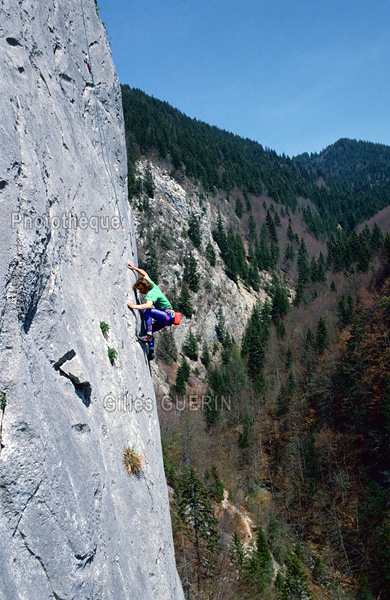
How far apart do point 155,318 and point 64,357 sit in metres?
4.95

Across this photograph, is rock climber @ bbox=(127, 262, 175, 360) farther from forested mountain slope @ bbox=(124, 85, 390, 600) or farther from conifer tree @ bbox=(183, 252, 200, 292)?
conifer tree @ bbox=(183, 252, 200, 292)

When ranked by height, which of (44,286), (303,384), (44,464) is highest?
(44,286)

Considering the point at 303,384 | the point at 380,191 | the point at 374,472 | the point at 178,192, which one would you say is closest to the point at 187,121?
the point at 178,192

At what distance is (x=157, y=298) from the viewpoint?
416 inches

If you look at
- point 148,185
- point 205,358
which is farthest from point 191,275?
point 148,185

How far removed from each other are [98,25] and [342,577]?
46.0 meters

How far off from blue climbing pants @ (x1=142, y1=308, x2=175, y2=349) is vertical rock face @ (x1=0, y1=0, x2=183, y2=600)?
69 centimetres

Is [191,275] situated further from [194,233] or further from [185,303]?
[194,233]

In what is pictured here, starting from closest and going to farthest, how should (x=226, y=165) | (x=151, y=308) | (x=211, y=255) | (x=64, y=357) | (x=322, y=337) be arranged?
1. (x=64, y=357)
2. (x=151, y=308)
3. (x=322, y=337)
4. (x=211, y=255)
5. (x=226, y=165)

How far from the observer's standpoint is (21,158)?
5.49 metres

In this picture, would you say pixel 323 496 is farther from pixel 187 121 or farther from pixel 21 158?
pixel 187 121

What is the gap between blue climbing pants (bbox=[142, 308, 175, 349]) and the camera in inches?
405

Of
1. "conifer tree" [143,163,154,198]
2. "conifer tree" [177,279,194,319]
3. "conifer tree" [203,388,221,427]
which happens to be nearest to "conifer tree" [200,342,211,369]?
"conifer tree" [177,279,194,319]

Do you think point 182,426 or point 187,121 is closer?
point 182,426
